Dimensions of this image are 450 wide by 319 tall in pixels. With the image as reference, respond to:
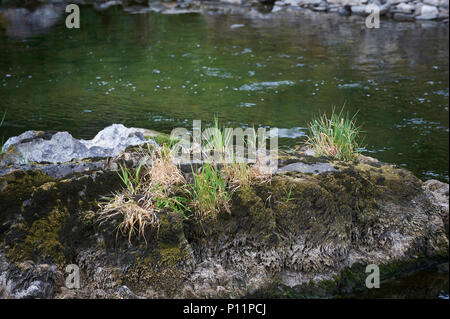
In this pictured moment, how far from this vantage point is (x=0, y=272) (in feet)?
12.7

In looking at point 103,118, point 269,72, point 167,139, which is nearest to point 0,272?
point 167,139

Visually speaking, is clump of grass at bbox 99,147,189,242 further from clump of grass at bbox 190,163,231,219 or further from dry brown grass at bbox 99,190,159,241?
clump of grass at bbox 190,163,231,219

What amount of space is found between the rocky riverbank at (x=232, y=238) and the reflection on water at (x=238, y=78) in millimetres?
2422

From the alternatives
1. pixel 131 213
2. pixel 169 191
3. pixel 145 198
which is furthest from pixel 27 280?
pixel 169 191

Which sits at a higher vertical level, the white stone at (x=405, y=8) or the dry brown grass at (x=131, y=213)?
the white stone at (x=405, y=8)

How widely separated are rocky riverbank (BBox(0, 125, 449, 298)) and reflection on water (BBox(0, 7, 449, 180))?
7.95 ft

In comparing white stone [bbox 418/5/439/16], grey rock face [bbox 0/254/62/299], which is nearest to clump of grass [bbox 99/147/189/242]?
grey rock face [bbox 0/254/62/299]

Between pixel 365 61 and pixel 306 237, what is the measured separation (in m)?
9.94

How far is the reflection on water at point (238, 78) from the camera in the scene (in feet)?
27.9

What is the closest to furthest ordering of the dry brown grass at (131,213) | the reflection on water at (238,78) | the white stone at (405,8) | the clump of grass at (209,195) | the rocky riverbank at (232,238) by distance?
the rocky riverbank at (232,238)
the dry brown grass at (131,213)
the clump of grass at (209,195)
the reflection on water at (238,78)
the white stone at (405,8)

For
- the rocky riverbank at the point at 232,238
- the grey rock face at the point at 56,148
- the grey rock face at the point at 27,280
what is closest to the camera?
the grey rock face at the point at 27,280

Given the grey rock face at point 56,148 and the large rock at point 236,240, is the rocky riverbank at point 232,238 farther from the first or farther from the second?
the grey rock face at point 56,148

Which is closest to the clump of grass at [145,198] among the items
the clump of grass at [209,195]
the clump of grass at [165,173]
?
→ the clump of grass at [165,173]
